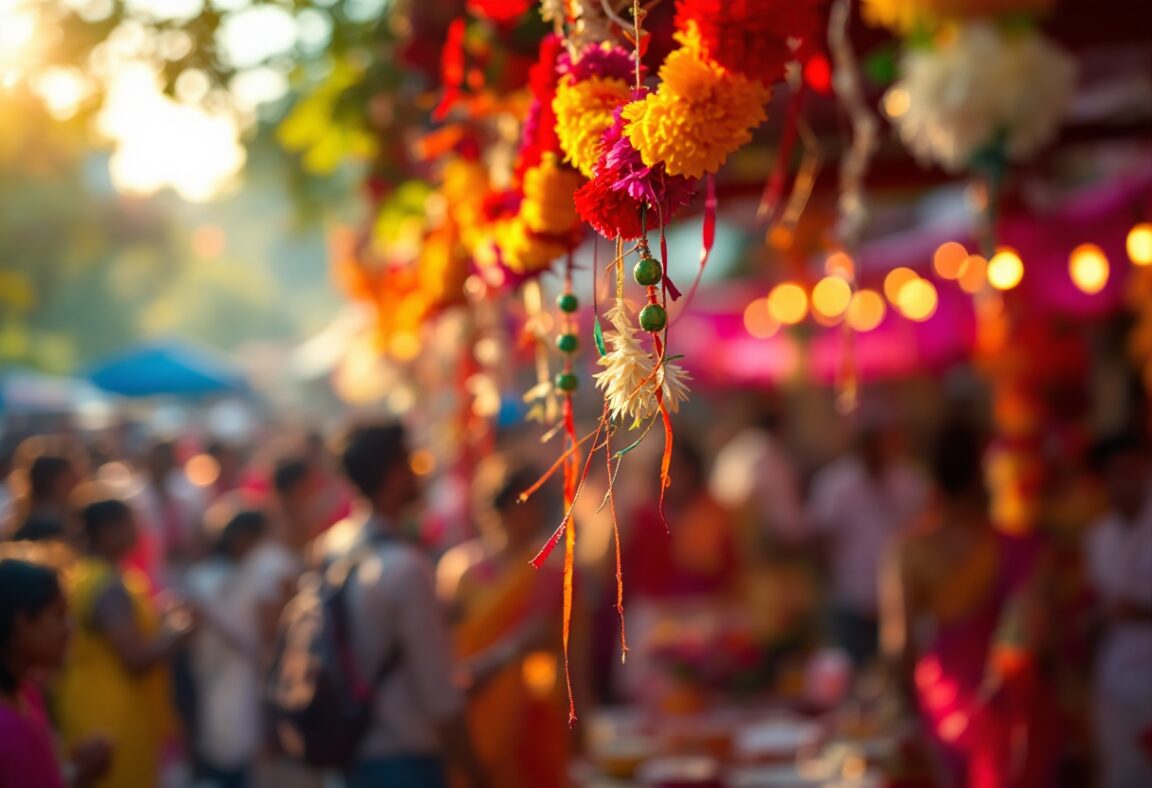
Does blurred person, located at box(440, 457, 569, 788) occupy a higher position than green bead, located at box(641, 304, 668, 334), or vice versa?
green bead, located at box(641, 304, 668, 334)

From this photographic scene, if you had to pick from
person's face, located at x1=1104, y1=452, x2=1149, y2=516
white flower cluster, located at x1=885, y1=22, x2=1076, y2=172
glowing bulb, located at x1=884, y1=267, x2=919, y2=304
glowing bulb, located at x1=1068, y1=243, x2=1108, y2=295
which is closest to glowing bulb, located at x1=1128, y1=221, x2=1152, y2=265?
glowing bulb, located at x1=1068, y1=243, x2=1108, y2=295

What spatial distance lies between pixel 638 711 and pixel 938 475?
2.20 m

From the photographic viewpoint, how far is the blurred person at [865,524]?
295 inches

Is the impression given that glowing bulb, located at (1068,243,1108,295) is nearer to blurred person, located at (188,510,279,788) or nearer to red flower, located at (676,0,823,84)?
blurred person, located at (188,510,279,788)

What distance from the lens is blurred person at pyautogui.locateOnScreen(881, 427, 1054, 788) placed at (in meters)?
4.30

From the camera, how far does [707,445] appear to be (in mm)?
15703

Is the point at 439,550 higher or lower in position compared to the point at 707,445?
higher

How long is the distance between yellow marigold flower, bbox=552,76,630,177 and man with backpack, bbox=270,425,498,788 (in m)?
1.57

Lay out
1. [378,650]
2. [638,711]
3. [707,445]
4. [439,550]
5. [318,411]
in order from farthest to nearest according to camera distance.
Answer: [318,411]
[707,445]
[439,550]
[638,711]
[378,650]

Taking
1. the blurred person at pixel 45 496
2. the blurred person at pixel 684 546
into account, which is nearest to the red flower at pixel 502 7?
the blurred person at pixel 45 496

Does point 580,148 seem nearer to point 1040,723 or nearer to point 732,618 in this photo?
point 1040,723

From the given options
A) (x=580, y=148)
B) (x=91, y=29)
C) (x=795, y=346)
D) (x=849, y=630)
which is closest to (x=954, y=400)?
(x=795, y=346)

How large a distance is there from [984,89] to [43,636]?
2.75m

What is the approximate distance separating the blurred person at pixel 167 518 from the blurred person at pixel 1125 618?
4.86 m
